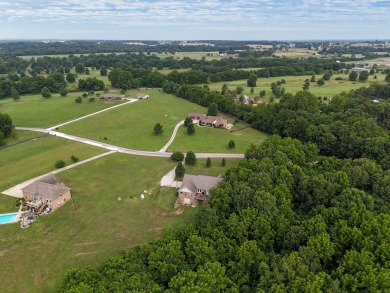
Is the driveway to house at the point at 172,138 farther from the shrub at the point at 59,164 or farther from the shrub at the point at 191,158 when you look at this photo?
the shrub at the point at 59,164

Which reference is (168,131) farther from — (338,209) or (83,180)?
(338,209)

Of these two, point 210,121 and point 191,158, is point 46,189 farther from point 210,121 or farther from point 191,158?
point 210,121

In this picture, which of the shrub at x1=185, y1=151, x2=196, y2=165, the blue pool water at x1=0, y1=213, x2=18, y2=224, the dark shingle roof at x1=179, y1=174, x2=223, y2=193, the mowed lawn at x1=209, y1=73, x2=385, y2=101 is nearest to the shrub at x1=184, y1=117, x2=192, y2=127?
the shrub at x1=185, y1=151, x2=196, y2=165

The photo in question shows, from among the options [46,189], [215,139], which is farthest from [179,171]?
[215,139]

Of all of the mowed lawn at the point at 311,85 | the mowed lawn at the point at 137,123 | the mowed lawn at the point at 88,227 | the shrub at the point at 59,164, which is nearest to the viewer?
the mowed lawn at the point at 88,227

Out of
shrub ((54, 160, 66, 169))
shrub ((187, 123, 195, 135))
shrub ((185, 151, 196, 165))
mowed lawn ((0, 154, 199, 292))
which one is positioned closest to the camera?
mowed lawn ((0, 154, 199, 292))

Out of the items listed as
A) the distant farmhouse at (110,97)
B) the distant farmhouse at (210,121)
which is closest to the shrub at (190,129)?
the distant farmhouse at (210,121)

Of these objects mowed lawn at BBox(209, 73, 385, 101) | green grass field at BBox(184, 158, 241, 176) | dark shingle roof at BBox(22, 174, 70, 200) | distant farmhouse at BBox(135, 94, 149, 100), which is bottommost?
green grass field at BBox(184, 158, 241, 176)

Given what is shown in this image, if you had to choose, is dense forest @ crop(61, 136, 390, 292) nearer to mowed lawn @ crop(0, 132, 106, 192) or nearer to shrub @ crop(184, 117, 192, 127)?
mowed lawn @ crop(0, 132, 106, 192)
